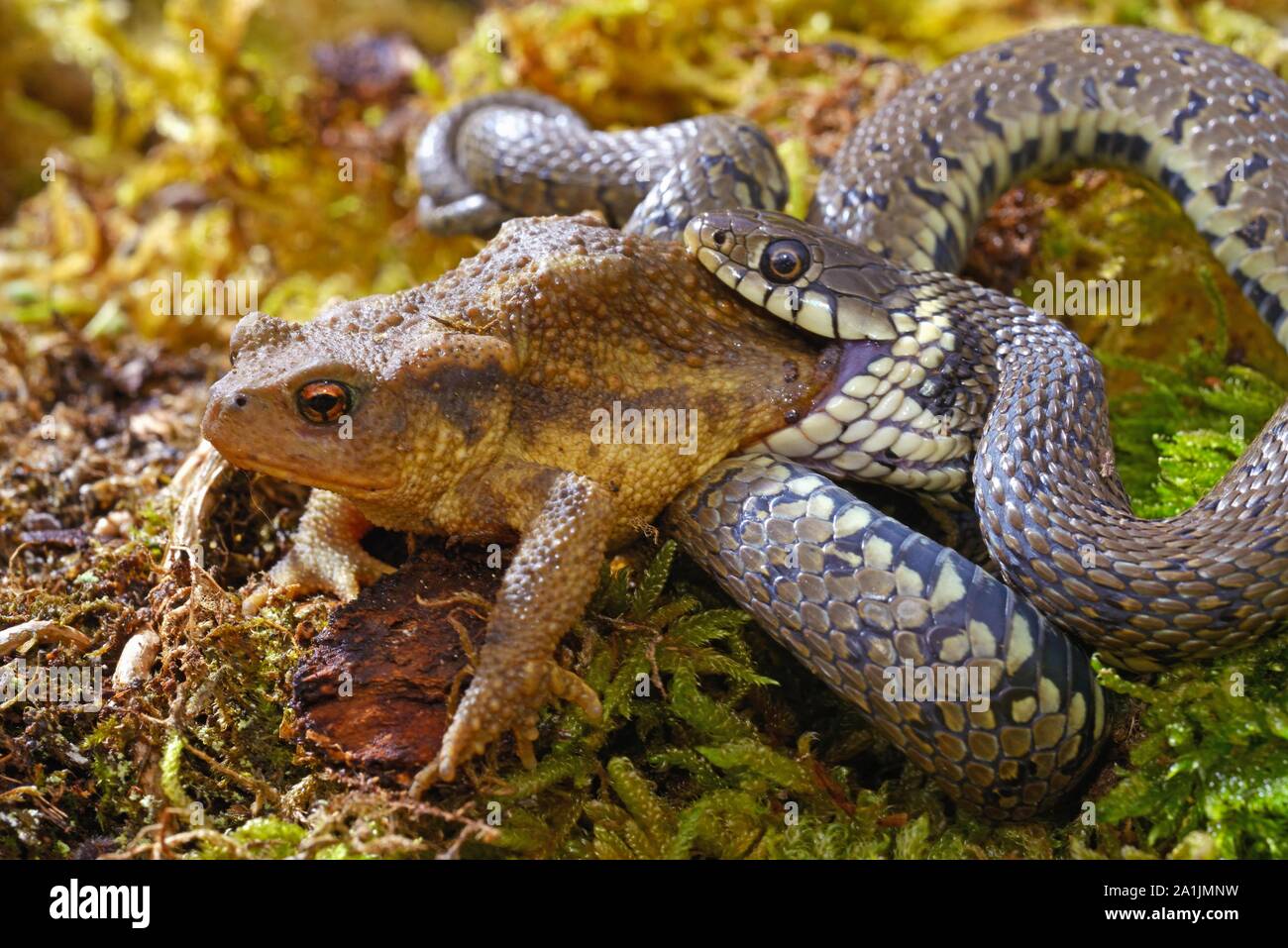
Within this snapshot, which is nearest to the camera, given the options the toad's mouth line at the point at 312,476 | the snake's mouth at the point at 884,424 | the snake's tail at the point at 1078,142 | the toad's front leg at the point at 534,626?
the toad's front leg at the point at 534,626

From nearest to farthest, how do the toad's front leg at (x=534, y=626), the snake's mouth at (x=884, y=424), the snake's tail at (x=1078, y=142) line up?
1. the toad's front leg at (x=534, y=626)
2. the snake's mouth at (x=884, y=424)
3. the snake's tail at (x=1078, y=142)

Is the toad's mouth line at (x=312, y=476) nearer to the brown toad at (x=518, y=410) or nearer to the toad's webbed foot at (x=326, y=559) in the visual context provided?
the brown toad at (x=518, y=410)

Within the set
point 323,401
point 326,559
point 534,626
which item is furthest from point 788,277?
point 326,559

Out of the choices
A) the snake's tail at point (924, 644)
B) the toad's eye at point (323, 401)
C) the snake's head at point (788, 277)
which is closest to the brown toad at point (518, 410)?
the toad's eye at point (323, 401)

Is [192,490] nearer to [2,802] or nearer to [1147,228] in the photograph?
[2,802]

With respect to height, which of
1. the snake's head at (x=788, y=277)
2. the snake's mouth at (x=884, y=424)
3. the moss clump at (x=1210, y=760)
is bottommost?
the moss clump at (x=1210, y=760)

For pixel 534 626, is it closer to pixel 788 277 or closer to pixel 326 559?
pixel 326 559

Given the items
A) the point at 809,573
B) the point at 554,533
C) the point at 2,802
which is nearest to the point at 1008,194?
the point at 809,573

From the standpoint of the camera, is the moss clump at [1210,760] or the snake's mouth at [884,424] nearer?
the moss clump at [1210,760]

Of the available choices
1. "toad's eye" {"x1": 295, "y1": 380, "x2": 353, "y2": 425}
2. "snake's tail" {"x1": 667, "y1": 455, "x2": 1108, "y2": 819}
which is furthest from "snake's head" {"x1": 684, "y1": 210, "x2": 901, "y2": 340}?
"toad's eye" {"x1": 295, "y1": 380, "x2": 353, "y2": 425}
